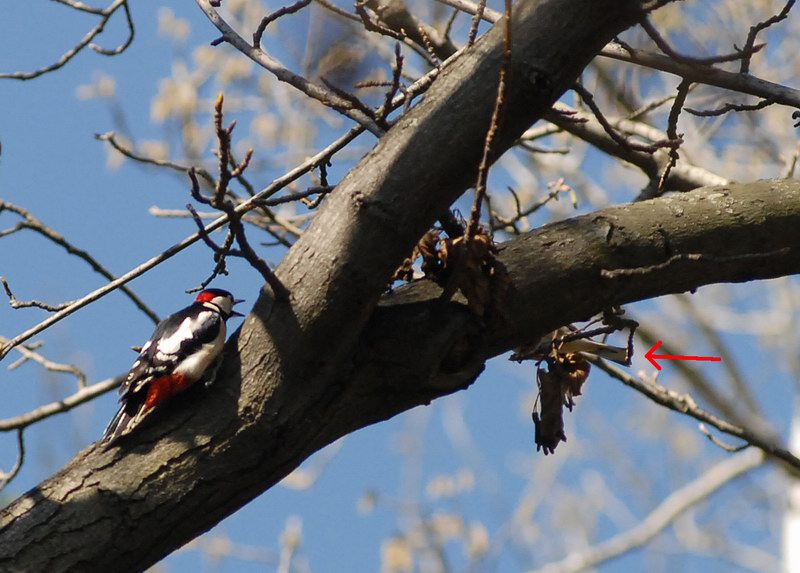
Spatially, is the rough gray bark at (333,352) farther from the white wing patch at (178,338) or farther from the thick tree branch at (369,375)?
the white wing patch at (178,338)

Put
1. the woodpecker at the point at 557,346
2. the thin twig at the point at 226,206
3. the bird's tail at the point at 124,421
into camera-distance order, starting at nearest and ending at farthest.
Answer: the thin twig at the point at 226,206, the bird's tail at the point at 124,421, the woodpecker at the point at 557,346

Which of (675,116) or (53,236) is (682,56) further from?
(53,236)

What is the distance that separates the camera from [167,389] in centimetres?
234

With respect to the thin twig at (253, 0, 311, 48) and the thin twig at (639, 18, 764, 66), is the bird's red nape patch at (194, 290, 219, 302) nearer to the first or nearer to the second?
the thin twig at (253, 0, 311, 48)

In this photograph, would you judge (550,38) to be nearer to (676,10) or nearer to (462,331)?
(462,331)

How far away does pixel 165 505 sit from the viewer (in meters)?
2.17

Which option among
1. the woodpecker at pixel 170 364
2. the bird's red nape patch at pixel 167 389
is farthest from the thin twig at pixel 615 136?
the bird's red nape patch at pixel 167 389

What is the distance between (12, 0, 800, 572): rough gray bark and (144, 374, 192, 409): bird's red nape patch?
0.11 feet

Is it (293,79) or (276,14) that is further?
(276,14)

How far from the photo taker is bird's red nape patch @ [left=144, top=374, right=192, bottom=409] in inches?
91.2

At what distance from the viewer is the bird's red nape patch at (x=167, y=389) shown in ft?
7.60

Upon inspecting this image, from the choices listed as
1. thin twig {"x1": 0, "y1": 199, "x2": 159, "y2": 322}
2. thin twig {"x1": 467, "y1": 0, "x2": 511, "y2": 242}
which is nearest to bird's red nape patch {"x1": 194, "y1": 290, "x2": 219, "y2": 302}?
thin twig {"x1": 0, "y1": 199, "x2": 159, "y2": 322}

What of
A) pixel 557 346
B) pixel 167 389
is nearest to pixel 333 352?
pixel 167 389

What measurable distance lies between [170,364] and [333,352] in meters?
0.45
